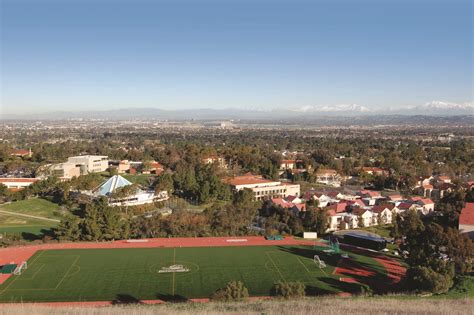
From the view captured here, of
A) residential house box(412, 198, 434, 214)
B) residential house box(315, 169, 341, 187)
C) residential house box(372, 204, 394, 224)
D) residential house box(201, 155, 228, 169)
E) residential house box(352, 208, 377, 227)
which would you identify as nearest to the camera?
residential house box(352, 208, 377, 227)

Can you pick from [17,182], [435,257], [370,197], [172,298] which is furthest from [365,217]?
[17,182]

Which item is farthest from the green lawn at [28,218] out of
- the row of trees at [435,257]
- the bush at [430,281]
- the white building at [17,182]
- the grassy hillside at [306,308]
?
the bush at [430,281]

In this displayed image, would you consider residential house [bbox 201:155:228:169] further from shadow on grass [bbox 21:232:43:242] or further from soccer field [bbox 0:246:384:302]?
soccer field [bbox 0:246:384:302]

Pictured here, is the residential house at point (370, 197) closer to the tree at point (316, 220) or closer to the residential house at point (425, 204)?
the residential house at point (425, 204)

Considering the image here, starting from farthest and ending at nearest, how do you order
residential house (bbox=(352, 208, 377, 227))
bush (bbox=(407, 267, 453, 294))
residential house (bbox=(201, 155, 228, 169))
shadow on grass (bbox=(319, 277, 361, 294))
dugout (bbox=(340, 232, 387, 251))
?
residential house (bbox=(201, 155, 228, 169)), residential house (bbox=(352, 208, 377, 227)), dugout (bbox=(340, 232, 387, 251)), shadow on grass (bbox=(319, 277, 361, 294)), bush (bbox=(407, 267, 453, 294))

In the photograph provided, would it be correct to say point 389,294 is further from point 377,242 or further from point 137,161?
point 137,161

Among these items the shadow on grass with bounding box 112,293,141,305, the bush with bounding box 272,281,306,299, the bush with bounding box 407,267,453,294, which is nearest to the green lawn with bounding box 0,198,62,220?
the shadow on grass with bounding box 112,293,141,305
